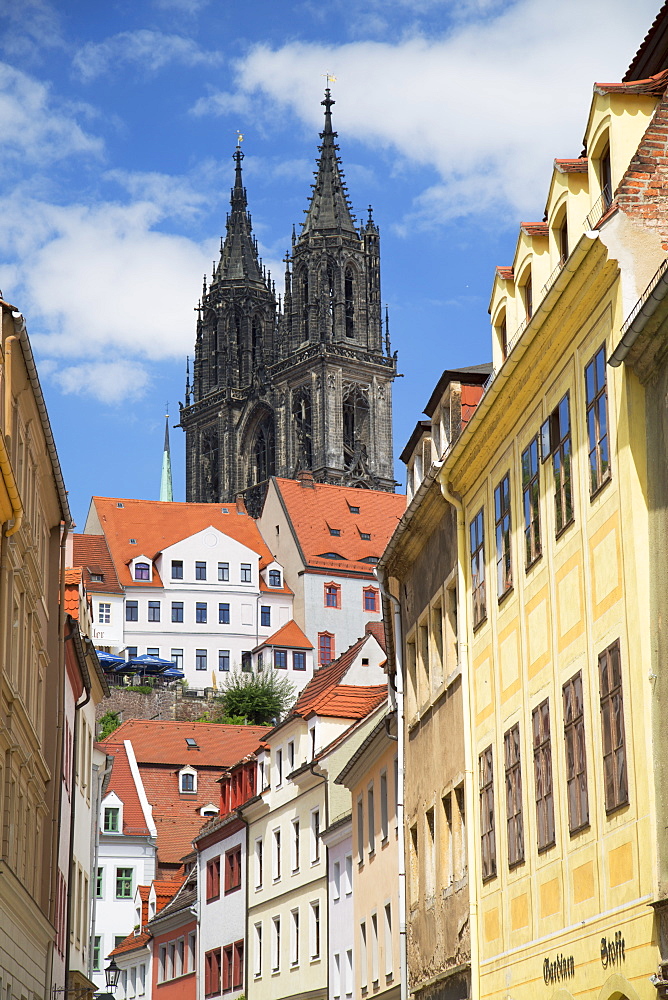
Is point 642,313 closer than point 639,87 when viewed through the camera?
Yes

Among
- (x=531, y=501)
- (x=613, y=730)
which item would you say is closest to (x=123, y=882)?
(x=531, y=501)

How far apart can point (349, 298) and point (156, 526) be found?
40.5 metres

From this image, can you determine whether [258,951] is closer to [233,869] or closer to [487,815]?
[233,869]

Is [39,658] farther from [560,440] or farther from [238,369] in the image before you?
[238,369]

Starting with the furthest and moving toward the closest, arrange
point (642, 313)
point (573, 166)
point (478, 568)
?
1. point (478, 568)
2. point (573, 166)
3. point (642, 313)

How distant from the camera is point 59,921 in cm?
3566

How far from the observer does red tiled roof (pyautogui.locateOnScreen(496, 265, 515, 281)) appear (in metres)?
23.1

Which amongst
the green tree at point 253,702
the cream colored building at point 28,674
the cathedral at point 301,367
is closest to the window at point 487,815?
the cream colored building at point 28,674

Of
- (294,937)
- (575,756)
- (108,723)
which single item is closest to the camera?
(575,756)

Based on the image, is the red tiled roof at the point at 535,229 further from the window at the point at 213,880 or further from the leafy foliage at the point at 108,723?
the leafy foliage at the point at 108,723

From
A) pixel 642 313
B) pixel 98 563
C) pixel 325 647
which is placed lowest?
pixel 642 313

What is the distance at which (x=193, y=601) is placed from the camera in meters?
110

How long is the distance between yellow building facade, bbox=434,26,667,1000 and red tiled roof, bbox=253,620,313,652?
276 ft

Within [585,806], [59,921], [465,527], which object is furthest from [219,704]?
[585,806]
